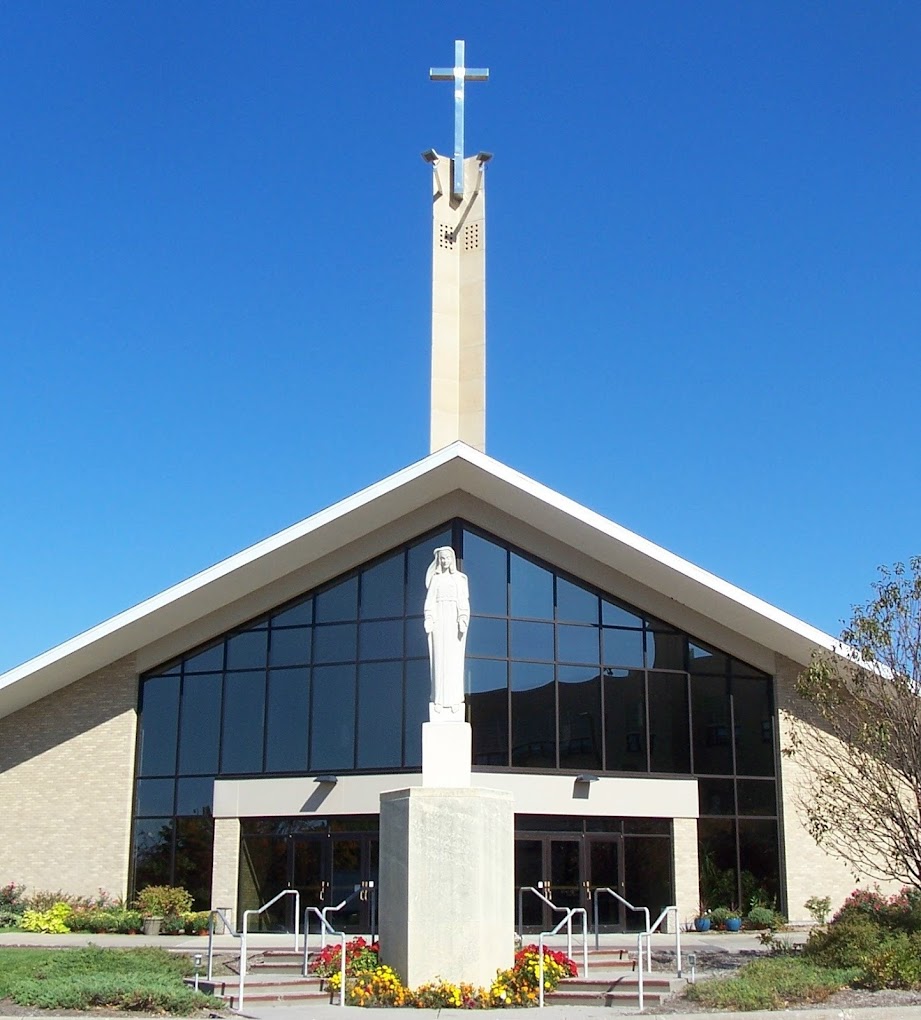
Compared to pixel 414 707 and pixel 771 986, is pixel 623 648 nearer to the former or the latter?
pixel 414 707

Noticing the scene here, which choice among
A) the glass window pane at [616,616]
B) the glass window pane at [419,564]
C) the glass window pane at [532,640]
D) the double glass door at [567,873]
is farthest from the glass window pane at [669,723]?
the glass window pane at [419,564]

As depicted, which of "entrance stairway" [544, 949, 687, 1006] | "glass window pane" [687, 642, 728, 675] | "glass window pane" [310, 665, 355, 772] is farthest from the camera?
"glass window pane" [687, 642, 728, 675]

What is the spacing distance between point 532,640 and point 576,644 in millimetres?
984

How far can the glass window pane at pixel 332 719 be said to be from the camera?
26.3m

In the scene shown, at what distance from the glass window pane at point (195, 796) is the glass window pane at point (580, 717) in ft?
24.3

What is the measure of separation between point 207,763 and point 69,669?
3.47 m

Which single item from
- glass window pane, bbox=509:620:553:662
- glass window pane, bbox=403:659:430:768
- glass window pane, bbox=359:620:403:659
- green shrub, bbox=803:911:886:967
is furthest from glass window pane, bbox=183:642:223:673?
green shrub, bbox=803:911:886:967

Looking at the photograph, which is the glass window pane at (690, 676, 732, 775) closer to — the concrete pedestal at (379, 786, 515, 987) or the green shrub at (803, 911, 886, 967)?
the green shrub at (803, 911, 886, 967)

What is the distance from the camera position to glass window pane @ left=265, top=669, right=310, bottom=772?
26.6 metres

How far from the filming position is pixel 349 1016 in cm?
1339

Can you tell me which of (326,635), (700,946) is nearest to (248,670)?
(326,635)

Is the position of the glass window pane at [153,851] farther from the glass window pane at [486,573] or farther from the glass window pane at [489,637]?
the glass window pane at [486,573]

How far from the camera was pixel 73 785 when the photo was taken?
2778 cm

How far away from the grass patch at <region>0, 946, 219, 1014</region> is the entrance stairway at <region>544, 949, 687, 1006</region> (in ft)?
13.1
